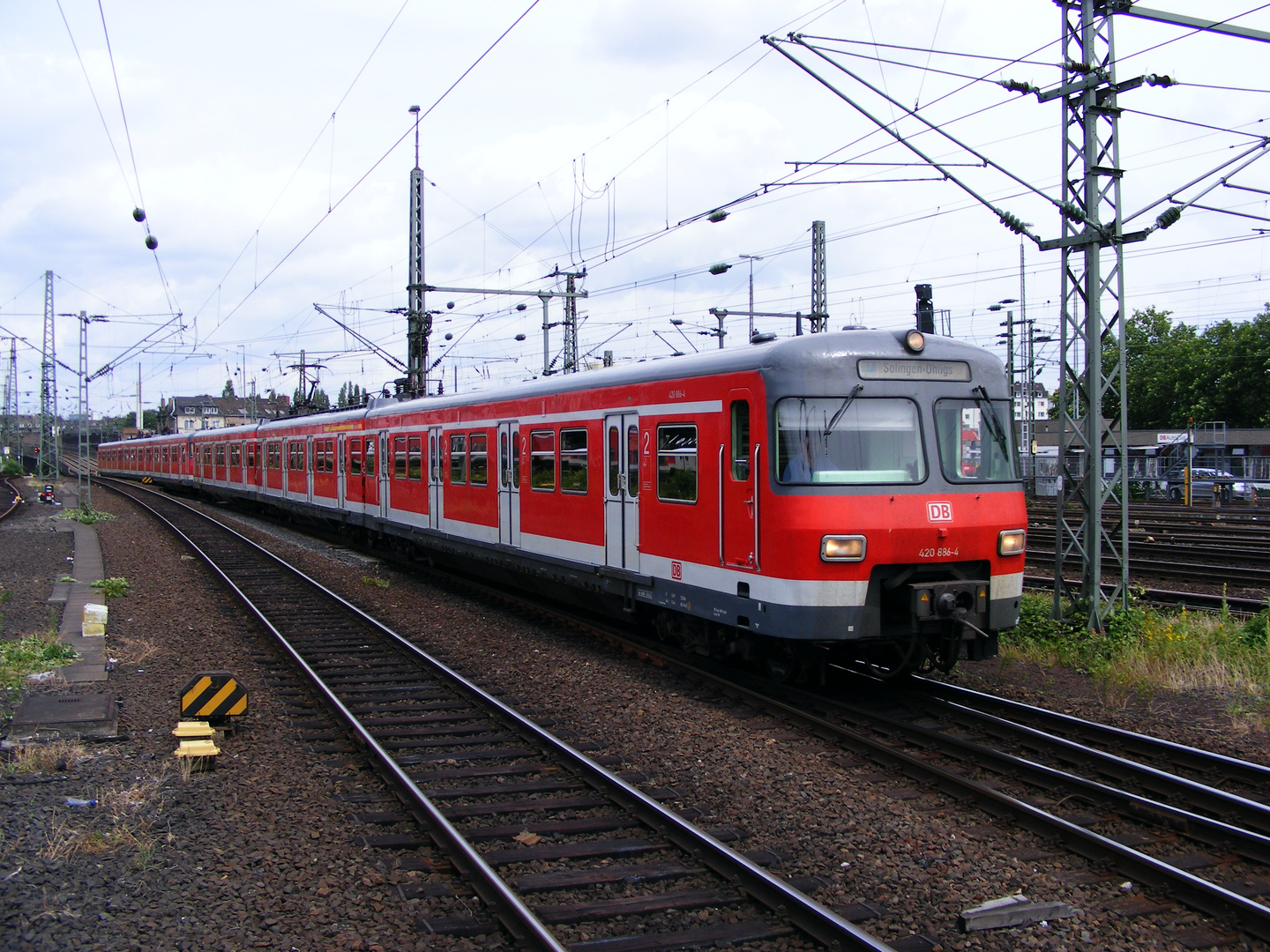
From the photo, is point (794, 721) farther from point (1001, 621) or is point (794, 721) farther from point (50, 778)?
point (50, 778)

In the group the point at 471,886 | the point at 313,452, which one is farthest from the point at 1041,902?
the point at 313,452

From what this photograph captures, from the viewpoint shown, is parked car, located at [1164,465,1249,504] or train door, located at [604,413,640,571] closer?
train door, located at [604,413,640,571]

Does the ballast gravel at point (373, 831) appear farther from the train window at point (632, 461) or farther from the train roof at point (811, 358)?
the train roof at point (811, 358)

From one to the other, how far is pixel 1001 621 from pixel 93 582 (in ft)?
45.7

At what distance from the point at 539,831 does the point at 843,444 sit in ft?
12.9

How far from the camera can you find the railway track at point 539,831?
4.65m

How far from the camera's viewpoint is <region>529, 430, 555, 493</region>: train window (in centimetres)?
1245

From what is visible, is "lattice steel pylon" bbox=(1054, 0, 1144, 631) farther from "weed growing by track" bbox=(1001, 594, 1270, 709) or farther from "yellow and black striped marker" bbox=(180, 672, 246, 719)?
"yellow and black striped marker" bbox=(180, 672, 246, 719)

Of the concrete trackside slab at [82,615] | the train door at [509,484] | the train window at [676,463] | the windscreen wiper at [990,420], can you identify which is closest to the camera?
the windscreen wiper at [990,420]

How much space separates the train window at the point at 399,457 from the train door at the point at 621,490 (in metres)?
8.67

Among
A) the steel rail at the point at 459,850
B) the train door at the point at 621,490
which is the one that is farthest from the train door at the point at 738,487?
the steel rail at the point at 459,850

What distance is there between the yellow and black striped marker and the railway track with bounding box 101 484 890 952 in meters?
0.89

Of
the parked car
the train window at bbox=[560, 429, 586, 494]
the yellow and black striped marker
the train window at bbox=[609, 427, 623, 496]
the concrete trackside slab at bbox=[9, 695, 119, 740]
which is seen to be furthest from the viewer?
the parked car

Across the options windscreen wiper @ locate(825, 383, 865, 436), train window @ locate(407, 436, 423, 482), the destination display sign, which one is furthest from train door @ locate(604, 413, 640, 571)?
train window @ locate(407, 436, 423, 482)
